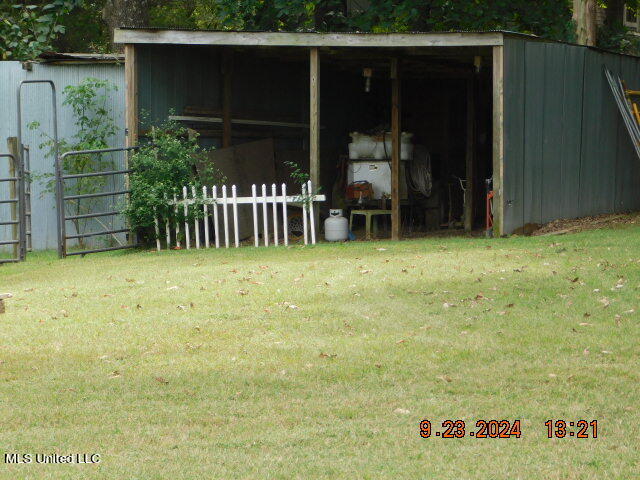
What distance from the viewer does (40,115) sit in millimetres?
15984

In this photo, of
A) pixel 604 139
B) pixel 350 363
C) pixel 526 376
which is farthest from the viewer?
pixel 604 139

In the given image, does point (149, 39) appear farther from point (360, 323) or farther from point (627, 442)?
point (627, 442)

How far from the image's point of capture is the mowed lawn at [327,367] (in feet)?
16.4

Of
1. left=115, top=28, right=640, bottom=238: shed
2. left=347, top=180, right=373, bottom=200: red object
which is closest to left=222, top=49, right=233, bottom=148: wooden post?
left=115, top=28, right=640, bottom=238: shed

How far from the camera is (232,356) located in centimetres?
720

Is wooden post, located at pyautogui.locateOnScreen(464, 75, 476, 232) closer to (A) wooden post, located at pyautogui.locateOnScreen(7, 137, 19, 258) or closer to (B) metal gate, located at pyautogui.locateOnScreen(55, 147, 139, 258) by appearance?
(B) metal gate, located at pyautogui.locateOnScreen(55, 147, 139, 258)

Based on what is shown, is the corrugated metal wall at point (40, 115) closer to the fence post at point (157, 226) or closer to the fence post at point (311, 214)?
the fence post at point (157, 226)

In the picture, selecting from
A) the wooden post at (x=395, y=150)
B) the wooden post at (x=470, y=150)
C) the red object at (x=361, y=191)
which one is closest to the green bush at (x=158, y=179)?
the red object at (x=361, y=191)

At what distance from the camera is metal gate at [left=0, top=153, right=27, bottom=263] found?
1424cm

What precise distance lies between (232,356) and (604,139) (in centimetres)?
1170

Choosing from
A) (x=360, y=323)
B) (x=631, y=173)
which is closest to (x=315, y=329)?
(x=360, y=323)

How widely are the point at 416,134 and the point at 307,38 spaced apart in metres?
5.24

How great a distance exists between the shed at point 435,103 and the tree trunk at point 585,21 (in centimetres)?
197
